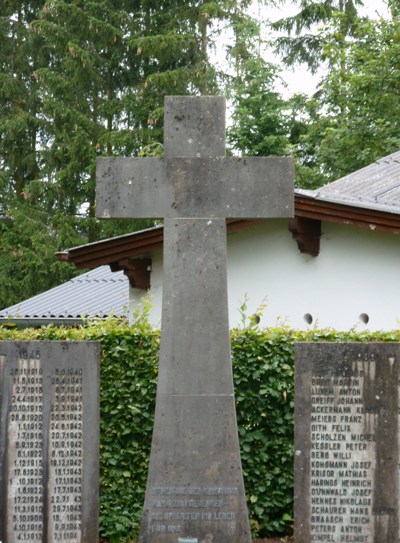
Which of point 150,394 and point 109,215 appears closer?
point 109,215

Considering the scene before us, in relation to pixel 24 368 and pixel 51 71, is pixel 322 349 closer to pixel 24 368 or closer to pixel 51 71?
pixel 24 368

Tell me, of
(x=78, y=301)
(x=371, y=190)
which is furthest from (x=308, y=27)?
(x=371, y=190)

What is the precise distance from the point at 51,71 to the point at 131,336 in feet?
75.2

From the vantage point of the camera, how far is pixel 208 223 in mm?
9414

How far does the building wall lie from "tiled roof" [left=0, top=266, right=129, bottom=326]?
635 cm

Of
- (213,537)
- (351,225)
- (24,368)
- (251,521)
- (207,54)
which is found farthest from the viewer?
(207,54)

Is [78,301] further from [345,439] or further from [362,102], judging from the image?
[345,439]

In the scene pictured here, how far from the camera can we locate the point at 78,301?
24609 millimetres

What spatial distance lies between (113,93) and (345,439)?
24.8m

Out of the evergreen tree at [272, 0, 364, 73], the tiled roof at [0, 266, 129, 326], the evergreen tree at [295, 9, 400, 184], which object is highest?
the evergreen tree at [272, 0, 364, 73]

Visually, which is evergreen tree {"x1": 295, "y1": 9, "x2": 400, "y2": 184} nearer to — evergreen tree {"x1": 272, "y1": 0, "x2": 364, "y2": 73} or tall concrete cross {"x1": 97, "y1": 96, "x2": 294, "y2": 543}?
evergreen tree {"x1": 272, "y1": 0, "x2": 364, "y2": 73}

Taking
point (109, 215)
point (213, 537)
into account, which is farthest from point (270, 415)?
point (109, 215)

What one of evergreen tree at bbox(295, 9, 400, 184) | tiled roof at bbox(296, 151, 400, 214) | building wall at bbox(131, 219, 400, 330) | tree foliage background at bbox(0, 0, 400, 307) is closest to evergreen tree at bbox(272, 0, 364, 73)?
tree foliage background at bbox(0, 0, 400, 307)

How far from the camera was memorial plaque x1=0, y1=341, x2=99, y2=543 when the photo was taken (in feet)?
32.0
